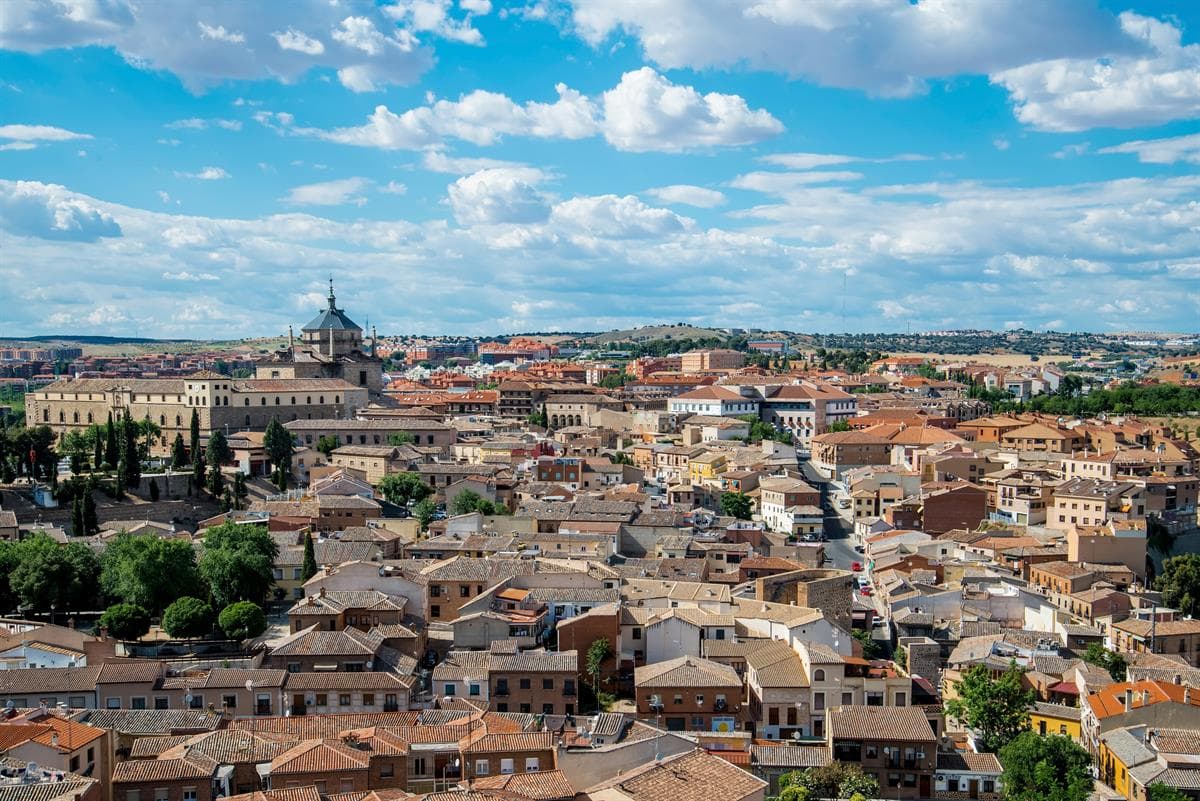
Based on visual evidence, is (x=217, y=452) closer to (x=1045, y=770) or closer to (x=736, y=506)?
(x=736, y=506)

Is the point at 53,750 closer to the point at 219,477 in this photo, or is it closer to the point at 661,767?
the point at 661,767

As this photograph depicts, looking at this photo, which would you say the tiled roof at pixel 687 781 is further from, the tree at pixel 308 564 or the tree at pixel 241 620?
the tree at pixel 308 564

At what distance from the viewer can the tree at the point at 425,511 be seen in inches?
1490

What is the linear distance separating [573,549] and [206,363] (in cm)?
10195

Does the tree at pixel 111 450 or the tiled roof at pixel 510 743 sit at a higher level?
the tree at pixel 111 450

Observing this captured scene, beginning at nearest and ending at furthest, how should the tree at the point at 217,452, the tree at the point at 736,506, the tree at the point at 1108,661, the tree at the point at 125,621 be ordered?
1. the tree at the point at 125,621
2. the tree at the point at 1108,661
3. the tree at the point at 736,506
4. the tree at the point at 217,452

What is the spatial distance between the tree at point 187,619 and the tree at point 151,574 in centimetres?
160

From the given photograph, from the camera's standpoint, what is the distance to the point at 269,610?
30031 millimetres

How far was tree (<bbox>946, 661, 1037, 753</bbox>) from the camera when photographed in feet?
75.1

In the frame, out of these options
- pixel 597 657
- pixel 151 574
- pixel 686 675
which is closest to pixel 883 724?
pixel 686 675

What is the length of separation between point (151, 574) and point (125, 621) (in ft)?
6.70

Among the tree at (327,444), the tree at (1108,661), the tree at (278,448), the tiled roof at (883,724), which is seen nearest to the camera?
the tiled roof at (883,724)

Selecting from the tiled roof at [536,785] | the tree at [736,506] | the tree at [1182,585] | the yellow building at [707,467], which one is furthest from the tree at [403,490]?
the tiled roof at [536,785]

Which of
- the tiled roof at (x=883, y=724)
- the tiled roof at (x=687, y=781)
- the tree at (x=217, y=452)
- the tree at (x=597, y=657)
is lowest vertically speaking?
the tiled roof at (x=883, y=724)
